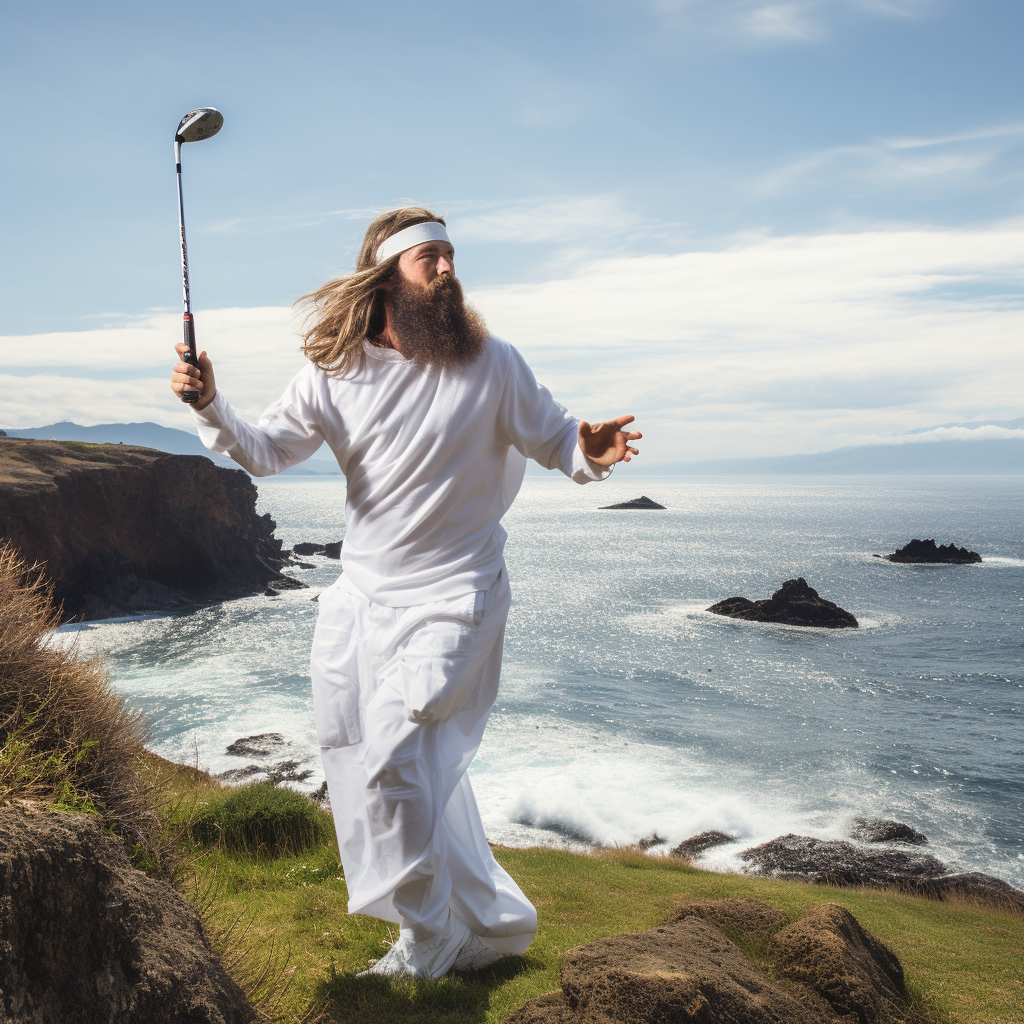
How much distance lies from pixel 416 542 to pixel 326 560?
235 ft

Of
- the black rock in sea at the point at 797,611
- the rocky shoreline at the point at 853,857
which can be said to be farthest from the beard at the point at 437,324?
the black rock in sea at the point at 797,611

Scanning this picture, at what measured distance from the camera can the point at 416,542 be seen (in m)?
3.73

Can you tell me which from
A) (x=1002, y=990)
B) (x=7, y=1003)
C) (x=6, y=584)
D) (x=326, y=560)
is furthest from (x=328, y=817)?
(x=326, y=560)

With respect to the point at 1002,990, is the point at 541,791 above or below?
below

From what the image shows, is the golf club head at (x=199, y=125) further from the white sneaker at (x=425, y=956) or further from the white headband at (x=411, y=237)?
the white sneaker at (x=425, y=956)

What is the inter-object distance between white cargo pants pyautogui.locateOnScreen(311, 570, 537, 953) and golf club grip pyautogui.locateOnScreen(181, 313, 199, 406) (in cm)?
111

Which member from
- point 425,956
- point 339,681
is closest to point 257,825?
point 425,956

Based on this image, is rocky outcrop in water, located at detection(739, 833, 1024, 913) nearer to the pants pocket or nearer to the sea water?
the sea water

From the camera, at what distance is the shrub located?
21.5 ft

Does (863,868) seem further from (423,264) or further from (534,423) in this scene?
(423,264)

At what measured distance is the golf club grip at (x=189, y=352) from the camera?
345cm

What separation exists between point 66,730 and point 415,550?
1.56 meters

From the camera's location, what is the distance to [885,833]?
67.5 ft

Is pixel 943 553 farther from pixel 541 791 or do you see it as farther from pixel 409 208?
pixel 409 208
